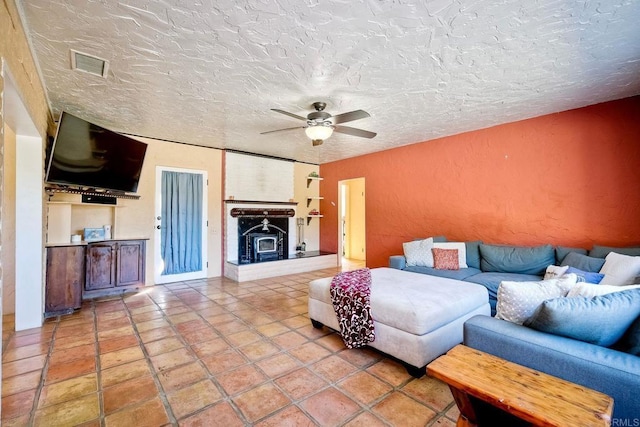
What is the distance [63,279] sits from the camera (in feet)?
11.2

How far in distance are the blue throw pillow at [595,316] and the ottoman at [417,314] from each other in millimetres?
870

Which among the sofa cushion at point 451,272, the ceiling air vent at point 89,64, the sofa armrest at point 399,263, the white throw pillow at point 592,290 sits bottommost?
the sofa cushion at point 451,272

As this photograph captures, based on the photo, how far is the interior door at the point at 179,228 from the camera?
487 centimetres

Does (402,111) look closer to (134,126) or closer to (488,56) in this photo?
(488,56)

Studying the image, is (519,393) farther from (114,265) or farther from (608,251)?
(114,265)

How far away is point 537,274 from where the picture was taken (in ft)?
11.3

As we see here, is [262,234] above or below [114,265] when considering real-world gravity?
above

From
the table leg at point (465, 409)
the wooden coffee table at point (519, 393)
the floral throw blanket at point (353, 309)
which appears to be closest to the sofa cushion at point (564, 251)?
the floral throw blanket at point (353, 309)

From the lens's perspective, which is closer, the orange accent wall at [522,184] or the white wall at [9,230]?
the orange accent wall at [522,184]

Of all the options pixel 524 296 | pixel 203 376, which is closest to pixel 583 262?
pixel 524 296

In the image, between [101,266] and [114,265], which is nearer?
[101,266]

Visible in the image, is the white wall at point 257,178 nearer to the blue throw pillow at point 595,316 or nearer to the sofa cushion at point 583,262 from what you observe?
the sofa cushion at point 583,262

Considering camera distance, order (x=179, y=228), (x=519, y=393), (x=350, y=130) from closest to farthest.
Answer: (x=519, y=393) → (x=350, y=130) → (x=179, y=228)

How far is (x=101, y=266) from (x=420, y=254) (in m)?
4.67
